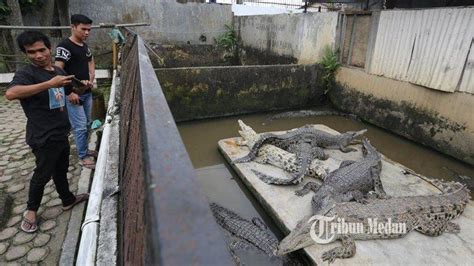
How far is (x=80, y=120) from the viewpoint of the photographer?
157 inches

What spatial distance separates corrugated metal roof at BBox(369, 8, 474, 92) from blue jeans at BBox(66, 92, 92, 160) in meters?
6.18

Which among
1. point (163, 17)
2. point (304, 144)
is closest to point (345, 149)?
point (304, 144)

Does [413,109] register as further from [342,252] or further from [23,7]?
[23,7]

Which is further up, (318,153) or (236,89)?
(236,89)

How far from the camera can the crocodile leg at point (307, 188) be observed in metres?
4.21

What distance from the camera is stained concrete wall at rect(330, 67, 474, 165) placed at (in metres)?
5.49

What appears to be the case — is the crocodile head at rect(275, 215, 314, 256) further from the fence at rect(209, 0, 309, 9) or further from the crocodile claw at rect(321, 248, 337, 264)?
the fence at rect(209, 0, 309, 9)

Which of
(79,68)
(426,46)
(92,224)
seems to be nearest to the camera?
(92,224)

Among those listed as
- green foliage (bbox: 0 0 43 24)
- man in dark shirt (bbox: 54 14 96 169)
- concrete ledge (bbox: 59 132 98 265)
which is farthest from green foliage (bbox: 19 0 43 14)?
concrete ledge (bbox: 59 132 98 265)

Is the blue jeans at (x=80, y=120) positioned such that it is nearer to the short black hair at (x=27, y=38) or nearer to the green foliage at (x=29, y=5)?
the short black hair at (x=27, y=38)

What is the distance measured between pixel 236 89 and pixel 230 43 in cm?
575

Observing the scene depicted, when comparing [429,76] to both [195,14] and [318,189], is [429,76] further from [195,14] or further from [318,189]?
[195,14]

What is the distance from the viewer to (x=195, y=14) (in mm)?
12188

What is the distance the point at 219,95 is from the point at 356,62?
3.69 metres
